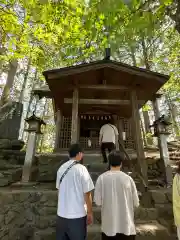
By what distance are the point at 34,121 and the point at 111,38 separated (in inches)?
190

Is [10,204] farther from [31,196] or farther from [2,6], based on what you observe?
[2,6]

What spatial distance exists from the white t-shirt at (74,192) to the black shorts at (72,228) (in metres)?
0.07

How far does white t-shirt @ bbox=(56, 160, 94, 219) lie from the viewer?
232cm

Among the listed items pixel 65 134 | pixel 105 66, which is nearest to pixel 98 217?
pixel 105 66

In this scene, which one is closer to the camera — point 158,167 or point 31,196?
point 31,196

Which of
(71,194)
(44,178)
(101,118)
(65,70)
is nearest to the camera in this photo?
(71,194)

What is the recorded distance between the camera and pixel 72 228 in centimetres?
228

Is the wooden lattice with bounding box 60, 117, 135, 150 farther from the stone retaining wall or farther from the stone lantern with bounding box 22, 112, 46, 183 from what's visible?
the stone retaining wall

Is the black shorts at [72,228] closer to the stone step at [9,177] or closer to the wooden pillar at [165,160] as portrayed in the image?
the wooden pillar at [165,160]

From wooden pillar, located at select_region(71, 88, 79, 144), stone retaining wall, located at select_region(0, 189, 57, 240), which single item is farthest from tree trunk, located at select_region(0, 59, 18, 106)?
stone retaining wall, located at select_region(0, 189, 57, 240)

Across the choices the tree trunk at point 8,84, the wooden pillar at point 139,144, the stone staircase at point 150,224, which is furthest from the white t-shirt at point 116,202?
the tree trunk at point 8,84

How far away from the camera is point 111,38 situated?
9.33 feet

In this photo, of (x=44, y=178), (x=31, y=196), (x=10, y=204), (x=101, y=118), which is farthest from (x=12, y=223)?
(x=101, y=118)

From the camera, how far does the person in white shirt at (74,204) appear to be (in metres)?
2.29
